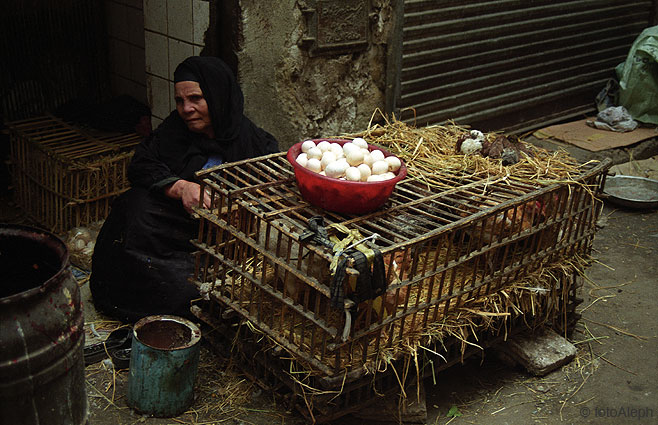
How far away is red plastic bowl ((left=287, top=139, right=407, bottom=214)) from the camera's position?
3299 mm

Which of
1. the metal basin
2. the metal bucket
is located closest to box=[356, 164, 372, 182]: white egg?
the metal bucket

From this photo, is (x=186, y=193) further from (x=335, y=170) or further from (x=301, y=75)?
(x=301, y=75)

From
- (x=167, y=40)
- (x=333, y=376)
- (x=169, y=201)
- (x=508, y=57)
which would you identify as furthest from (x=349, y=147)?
(x=508, y=57)

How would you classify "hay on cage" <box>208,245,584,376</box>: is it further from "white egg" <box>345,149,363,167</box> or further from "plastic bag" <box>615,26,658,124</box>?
"plastic bag" <box>615,26,658,124</box>

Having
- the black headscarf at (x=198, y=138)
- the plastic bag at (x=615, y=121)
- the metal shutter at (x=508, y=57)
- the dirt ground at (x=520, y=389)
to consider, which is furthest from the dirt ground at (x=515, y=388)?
the plastic bag at (x=615, y=121)

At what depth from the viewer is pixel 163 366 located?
3365mm

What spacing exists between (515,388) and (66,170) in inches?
129

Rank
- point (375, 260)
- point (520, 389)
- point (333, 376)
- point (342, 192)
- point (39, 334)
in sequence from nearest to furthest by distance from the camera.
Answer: point (39, 334) < point (375, 260) < point (333, 376) < point (342, 192) < point (520, 389)

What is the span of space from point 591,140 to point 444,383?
14.0 ft

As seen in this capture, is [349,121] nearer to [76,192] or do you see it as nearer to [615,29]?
[76,192]

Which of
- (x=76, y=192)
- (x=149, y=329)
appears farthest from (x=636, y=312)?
(x=76, y=192)

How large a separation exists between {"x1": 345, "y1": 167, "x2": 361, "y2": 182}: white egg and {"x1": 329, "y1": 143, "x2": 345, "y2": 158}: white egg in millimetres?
218

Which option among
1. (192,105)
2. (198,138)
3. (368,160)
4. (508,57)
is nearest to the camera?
(368,160)

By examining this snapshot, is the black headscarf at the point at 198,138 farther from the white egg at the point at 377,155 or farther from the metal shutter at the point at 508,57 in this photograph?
the metal shutter at the point at 508,57
